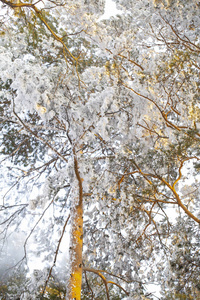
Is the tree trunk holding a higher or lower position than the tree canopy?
lower

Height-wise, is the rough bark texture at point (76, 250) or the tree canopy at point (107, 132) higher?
the tree canopy at point (107, 132)

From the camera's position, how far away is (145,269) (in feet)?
19.4

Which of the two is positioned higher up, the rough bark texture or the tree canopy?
the tree canopy

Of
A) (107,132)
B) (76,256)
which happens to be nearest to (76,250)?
(76,256)

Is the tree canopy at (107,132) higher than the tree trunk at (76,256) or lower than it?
higher

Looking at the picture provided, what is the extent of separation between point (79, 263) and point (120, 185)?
1.80m

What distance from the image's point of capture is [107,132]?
357 cm

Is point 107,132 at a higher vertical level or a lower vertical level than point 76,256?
higher

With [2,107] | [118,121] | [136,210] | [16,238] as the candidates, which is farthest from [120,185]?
[16,238]

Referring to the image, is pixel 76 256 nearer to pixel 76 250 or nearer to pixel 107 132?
pixel 76 250

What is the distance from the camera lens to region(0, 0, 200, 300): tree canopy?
12.4 feet

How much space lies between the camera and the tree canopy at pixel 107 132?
12.4 ft

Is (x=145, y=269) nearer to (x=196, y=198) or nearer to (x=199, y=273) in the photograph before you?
(x=199, y=273)

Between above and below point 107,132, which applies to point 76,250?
below
